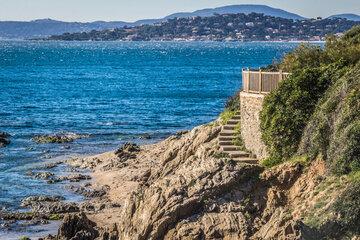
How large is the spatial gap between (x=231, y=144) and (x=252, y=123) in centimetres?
142

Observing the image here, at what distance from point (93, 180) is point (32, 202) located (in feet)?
19.3

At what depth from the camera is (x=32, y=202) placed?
38.7m

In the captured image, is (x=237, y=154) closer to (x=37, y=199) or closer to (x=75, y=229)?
(x=75, y=229)

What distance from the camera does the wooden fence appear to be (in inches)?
1265

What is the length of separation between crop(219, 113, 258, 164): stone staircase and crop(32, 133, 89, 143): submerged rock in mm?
24119

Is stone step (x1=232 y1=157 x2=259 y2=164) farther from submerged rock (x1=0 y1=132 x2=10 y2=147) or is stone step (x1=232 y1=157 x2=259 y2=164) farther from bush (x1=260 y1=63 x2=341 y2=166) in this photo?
submerged rock (x1=0 y1=132 x2=10 y2=147)

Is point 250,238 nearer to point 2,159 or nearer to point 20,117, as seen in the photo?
point 2,159

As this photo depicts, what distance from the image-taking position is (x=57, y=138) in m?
59.4

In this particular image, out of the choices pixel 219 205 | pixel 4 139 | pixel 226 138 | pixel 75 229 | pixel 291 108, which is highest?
pixel 291 108

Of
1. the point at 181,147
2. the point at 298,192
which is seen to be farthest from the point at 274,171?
the point at 181,147

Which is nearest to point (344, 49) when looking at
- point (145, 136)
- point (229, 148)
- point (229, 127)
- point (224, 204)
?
point (229, 148)

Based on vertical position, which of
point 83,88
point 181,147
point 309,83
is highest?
point 309,83

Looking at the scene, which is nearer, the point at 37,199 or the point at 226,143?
the point at 226,143

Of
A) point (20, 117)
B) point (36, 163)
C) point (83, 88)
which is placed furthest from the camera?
point (83, 88)
